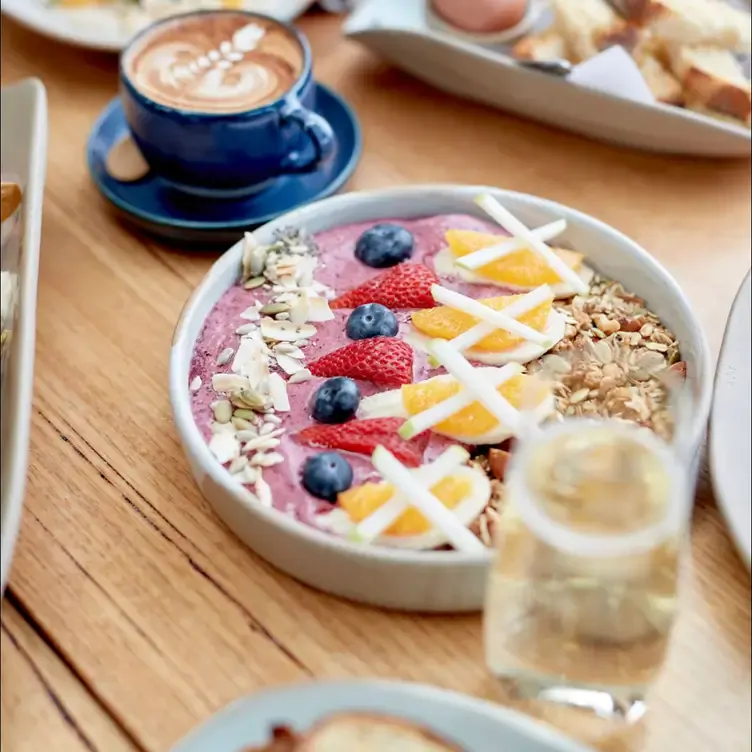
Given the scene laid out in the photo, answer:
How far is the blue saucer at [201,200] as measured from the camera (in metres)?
1.04

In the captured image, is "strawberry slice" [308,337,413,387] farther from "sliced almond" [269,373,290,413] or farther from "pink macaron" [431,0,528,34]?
"pink macaron" [431,0,528,34]

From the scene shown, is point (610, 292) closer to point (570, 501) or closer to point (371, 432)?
point (371, 432)

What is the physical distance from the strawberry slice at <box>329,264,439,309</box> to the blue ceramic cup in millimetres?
181

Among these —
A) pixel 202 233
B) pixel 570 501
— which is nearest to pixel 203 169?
pixel 202 233

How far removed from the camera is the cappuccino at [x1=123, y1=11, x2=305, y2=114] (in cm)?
103

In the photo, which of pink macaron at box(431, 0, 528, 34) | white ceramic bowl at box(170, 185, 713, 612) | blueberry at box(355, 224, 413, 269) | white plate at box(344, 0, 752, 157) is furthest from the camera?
pink macaron at box(431, 0, 528, 34)

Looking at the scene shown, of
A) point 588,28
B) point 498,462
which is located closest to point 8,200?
point 498,462

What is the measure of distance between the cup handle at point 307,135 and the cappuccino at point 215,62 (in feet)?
0.09

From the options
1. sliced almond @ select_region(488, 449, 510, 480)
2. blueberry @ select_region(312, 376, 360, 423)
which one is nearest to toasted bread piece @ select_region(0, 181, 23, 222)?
blueberry @ select_region(312, 376, 360, 423)

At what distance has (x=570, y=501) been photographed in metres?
0.56

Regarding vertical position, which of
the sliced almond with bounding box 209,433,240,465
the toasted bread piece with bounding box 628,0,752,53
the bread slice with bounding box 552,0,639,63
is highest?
the toasted bread piece with bounding box 628,0,752,53

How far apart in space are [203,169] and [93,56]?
0.40 metres

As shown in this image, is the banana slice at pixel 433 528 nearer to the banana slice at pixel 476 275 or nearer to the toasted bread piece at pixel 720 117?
the banana slice at pixel 476 275

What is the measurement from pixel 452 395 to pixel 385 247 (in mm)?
211
